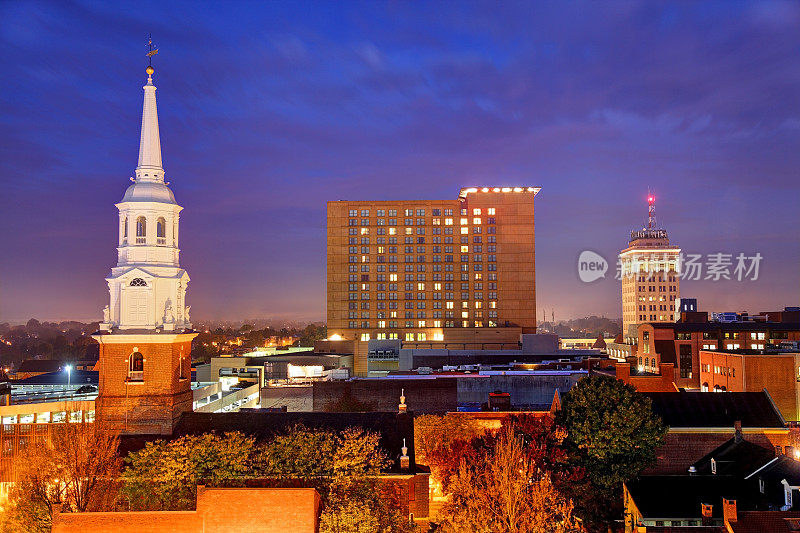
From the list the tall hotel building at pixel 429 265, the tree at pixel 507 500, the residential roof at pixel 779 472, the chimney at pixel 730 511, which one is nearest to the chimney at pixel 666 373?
the residential roof at pixel 779 472

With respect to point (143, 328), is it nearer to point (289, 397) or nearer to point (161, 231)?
point (161, 231)

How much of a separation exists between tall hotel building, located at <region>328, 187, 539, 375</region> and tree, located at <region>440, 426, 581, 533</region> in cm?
13873

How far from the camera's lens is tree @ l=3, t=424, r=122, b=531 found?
37938mm

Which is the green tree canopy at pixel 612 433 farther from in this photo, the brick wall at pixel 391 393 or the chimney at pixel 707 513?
the brick wall at pixel 391 393

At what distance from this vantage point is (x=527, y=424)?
1960 inches

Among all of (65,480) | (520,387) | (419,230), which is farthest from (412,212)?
(65,480)

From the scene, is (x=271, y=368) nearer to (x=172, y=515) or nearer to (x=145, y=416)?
(x=145, y=416)

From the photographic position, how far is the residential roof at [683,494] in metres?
43.8

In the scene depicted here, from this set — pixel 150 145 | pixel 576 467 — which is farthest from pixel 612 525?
pixel 150 145

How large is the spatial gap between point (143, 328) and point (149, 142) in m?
13.0

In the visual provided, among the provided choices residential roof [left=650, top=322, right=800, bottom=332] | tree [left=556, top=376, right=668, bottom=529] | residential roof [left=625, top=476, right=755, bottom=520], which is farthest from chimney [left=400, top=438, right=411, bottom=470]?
residential roof [left=650, top=322, right=800, bottom=332]

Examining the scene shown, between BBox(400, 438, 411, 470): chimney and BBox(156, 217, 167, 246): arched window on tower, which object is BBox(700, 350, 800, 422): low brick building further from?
BBox(156, 217, 167, 246): arched window on tower

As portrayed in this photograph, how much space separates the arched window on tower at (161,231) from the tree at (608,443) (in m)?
33.4

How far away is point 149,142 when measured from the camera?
4528 cm
